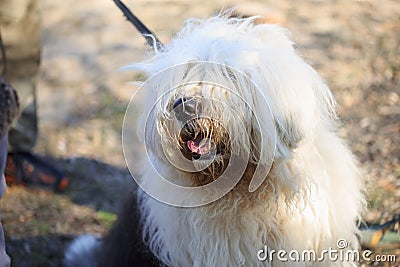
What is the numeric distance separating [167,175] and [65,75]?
3.19 m

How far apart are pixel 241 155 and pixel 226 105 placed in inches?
7.4

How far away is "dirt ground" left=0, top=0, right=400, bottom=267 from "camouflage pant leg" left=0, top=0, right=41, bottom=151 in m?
0.28

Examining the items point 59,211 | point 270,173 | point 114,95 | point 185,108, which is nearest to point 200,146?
point 185,108

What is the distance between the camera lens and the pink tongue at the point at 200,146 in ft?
7.52

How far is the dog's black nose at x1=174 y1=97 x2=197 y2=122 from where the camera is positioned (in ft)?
7.41

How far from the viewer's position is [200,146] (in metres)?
2.30

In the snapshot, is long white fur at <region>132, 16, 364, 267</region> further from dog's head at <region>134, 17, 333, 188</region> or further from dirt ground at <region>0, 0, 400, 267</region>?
dirt ground at <region>0, 0, 400, 267</region>

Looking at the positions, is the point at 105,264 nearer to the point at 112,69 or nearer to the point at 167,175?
the point at 167,175

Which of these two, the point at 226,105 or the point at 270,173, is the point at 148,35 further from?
the point at 270,173

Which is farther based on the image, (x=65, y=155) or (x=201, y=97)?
(x=65, y=155)

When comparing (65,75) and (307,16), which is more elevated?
(307,16)

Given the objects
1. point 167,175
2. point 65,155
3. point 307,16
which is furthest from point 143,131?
point 307,16

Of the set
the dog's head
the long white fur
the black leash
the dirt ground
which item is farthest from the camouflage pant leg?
the dog's head

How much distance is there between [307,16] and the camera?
19.7ft
